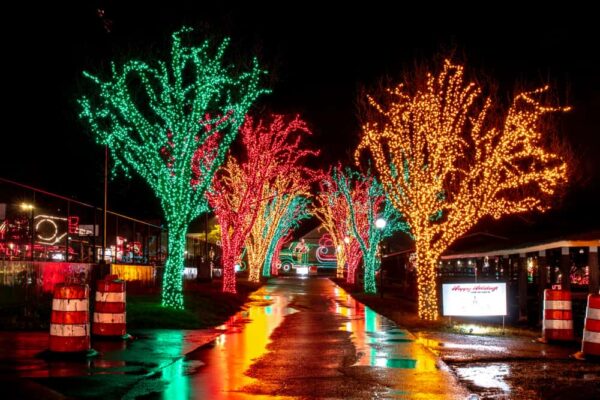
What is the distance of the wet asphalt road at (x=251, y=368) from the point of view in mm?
8828

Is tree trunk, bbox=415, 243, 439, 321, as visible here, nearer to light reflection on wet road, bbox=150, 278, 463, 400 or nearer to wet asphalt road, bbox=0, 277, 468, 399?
light reflection on wet road, bbox=150, 278, 463, 400

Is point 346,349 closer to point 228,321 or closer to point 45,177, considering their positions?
point 228,321

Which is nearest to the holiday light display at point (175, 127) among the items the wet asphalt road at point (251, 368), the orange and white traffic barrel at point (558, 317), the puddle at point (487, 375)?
the wet asphalt road at point (251, 368)

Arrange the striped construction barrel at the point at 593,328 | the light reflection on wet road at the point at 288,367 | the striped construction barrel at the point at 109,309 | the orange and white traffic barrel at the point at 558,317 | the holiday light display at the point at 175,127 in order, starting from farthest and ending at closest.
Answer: the holiday light display at the point at 175,127 < the orange and white traffic barrel at the point at 558,317 < the striped construction barrel at the point at 109,309 < the striped construction barrel at the point at 593,328 < the light reflection on wet road at the point at 288,367

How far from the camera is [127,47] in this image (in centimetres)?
2266

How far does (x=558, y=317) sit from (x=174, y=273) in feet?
35.8

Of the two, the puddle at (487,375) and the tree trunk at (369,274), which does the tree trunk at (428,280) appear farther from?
→ the tree trunk at (369,274)

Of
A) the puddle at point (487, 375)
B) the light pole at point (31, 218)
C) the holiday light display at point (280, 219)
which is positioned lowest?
the puddle at point (487, 375)

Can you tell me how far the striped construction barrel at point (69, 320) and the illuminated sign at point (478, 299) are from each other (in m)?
9.21

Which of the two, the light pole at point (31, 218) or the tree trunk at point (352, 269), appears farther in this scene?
the tree trunk at point (352, 269)

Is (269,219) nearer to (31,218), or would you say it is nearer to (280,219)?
(280,219)

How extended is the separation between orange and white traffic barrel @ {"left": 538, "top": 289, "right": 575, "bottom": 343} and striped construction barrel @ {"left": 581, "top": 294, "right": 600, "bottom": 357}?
224 cm

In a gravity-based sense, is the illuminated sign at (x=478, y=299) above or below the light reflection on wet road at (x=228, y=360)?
above

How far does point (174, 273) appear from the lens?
21.5 meters
